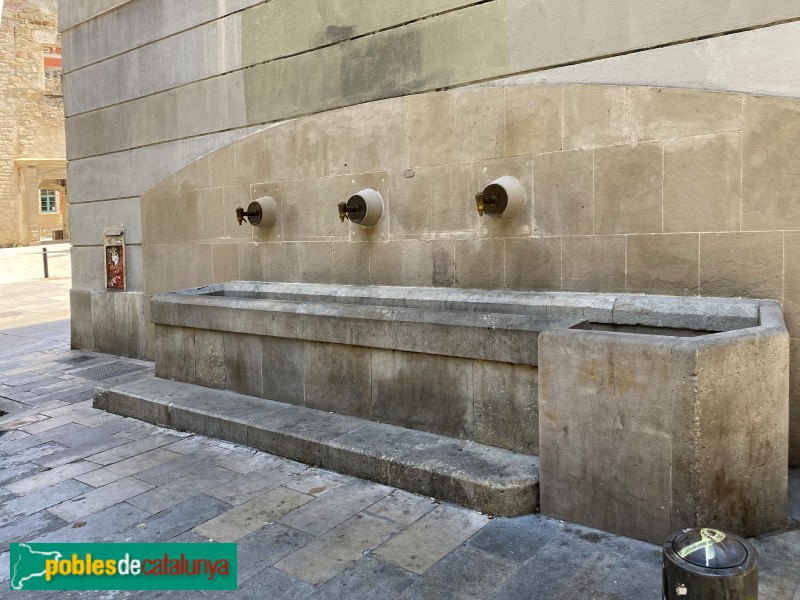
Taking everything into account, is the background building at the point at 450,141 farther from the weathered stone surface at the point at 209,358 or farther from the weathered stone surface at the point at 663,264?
the weathered stone surface at the point at 209,358

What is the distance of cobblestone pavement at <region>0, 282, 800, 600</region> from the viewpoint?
3.78m

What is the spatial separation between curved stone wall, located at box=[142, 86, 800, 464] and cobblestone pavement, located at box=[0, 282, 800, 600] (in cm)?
202

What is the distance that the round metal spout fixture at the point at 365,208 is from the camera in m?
7.68

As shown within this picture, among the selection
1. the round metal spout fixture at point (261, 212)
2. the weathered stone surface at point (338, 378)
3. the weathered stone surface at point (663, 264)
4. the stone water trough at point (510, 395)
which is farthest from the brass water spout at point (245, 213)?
the weathered stone surface at point (663, 264)

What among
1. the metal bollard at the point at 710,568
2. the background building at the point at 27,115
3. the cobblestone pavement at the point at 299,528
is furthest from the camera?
the background building at the point at 27,115

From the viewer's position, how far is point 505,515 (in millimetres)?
4602

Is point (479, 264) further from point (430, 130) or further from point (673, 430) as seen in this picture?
point (673, 430)

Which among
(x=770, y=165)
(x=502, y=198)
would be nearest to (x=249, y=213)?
(x=502, y=198)

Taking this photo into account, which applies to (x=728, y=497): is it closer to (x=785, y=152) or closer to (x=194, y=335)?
(x=785, y=152)

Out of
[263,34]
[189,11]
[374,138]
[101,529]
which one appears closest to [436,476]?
[101,529]

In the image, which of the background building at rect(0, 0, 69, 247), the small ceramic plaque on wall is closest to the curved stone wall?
the small ceramic plaque on wall

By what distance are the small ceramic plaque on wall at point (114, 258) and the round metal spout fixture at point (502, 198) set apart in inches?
293

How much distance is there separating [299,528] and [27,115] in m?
41.0

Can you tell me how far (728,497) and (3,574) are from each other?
4.65 metres
